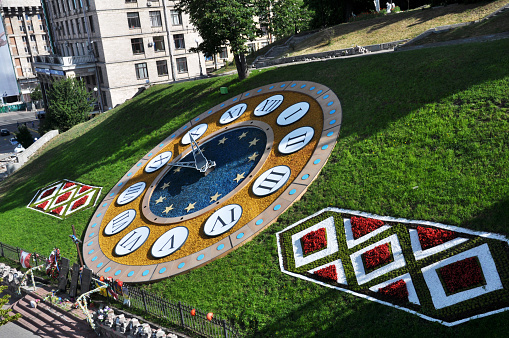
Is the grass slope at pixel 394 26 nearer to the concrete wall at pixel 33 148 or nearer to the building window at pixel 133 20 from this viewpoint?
the building window at pixel 133 20

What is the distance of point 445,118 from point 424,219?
5642 millimetres

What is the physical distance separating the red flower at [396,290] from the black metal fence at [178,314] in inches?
190

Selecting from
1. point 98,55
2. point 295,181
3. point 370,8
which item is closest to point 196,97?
point 295,181

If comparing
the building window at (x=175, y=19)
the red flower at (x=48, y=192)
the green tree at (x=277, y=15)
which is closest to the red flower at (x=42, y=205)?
the red flower at (x=48, y=192)

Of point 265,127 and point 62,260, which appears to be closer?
point 62,260

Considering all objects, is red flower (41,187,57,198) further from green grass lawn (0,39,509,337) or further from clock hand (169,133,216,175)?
clock hand (169,133,216,175)

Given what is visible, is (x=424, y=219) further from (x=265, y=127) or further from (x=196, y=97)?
(x=196, y=97)

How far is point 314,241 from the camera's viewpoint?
15.4 meters

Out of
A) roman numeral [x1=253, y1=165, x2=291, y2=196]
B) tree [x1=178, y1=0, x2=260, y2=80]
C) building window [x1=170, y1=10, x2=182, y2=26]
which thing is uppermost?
building window [x1=170, y1=10, x2=182, y2=26]

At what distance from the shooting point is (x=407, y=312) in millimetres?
11883

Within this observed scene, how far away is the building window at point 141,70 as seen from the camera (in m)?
60.7

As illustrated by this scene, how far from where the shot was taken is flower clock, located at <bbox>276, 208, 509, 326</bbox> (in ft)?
38.0

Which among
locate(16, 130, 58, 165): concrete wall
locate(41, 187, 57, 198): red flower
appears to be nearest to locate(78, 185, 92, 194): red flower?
locate(41, 187, 57, 198): red flower

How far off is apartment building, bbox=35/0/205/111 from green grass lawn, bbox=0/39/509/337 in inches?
1435
